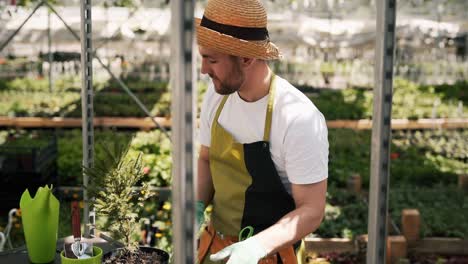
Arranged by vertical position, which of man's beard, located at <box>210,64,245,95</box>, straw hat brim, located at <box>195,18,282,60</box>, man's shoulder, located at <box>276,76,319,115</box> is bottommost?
man's shoulder, located at <box>276,76,319,115</box>

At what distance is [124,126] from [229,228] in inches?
277

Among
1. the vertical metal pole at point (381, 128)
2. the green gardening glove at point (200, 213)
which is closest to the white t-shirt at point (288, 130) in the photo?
the green gardening glove at point (200, 213)

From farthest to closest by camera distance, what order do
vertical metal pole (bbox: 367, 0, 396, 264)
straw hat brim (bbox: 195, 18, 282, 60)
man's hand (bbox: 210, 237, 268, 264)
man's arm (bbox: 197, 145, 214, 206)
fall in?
man's arm (bbox: 197, 145, 214, 206) → straw hat brim (bbox: 195, 18, 282, 60) → man's hand (bbox: 210, 237, 268, 264) → vertical metal pole (bbox: 367, 0, 396, 264)

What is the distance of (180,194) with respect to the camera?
1.21 metres

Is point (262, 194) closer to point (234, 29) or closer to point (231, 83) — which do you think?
point (231, 83)

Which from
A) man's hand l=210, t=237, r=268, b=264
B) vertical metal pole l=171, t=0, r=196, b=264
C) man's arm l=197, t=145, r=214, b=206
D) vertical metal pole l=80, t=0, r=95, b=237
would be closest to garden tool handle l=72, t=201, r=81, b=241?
vertical metal pole l=80, t=0, r=95, b=237

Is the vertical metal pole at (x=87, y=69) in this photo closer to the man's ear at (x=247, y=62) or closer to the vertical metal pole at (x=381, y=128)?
the man's ear at (x=247, y=62)

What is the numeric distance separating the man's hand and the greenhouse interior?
0.03 metres

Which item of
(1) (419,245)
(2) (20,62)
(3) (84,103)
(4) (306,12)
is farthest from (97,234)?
(4) (306,12)

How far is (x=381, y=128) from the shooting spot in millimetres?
1320

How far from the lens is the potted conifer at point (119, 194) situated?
2.13m

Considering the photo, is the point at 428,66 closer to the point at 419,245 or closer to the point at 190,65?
the point at 419,245

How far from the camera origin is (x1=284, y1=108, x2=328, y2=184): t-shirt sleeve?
83.1 inches

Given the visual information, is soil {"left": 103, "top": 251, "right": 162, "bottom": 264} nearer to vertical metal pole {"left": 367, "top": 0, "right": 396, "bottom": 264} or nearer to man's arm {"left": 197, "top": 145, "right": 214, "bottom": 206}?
Result: man's arm {"left": 197, "top": 145, "right": 214, "bottom": 206}
